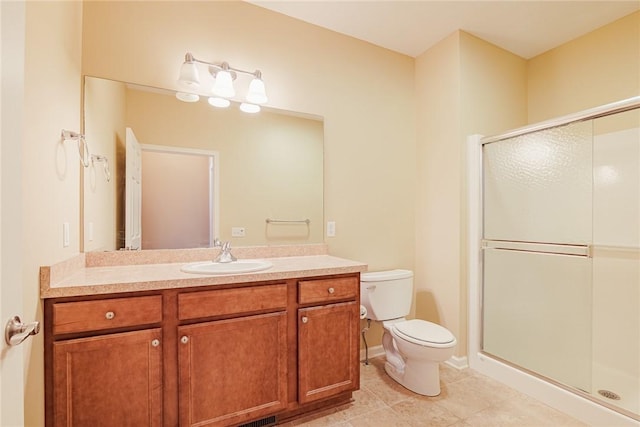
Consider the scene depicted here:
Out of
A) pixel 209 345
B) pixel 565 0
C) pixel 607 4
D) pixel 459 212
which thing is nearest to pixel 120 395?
pixel 209 345

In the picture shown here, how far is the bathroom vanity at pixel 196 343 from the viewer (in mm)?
1246

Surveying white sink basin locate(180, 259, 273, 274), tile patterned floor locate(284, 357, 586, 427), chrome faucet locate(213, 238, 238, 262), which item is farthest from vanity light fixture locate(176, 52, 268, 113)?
tile patterned floor locate(284, 357, 586, 427)

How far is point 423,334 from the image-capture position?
6.59 feet

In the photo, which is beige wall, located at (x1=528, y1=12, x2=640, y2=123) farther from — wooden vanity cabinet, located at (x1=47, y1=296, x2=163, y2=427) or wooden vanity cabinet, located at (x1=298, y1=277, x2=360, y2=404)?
wooden vanity cabinet, located at (x1=47, y1=296, x2=163, y2=427)

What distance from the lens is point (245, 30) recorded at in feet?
6.91

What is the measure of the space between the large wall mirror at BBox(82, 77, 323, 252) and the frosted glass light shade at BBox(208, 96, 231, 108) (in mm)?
28

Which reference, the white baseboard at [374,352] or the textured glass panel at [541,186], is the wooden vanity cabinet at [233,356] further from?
the textured glass panel at [541,186]

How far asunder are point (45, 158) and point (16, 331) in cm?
85

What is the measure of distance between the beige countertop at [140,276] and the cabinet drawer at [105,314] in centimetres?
5

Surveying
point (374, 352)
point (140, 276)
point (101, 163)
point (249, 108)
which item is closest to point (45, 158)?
point (101, 163)

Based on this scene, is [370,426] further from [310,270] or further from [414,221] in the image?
[414,221]

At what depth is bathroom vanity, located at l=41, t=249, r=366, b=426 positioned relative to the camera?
1246mm

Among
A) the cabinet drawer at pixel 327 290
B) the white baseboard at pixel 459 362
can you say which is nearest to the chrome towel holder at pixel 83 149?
the cabinet drawer at pixel 327 290

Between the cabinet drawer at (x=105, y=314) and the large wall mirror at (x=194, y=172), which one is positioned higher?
the large wall mirror at (x=194, y=172)
